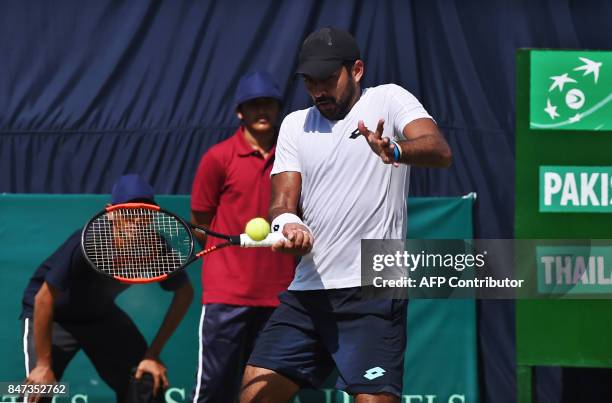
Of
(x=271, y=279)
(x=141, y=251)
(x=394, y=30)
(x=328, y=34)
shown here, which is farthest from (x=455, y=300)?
(x=328, y=34)

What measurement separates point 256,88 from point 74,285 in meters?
1.33

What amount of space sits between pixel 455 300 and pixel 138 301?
5.58 ft

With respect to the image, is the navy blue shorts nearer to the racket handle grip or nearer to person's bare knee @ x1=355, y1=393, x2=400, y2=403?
person's bare knee @ x1=355, y1=393, x2=400, y2=403

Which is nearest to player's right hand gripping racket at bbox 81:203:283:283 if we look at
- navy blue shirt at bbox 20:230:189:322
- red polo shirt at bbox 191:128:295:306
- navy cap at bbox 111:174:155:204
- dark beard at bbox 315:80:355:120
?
navy blue shirt at bbox 20:230:189:322

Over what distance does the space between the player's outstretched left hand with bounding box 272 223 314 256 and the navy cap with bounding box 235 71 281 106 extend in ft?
6.28

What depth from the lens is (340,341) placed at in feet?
14.0

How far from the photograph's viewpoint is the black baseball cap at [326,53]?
427 centimetres

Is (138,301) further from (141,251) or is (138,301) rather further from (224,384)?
(141,251)

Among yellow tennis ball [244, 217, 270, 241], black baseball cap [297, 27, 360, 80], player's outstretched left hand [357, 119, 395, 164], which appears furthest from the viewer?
black baseball cap [297, 27, 360, 80]

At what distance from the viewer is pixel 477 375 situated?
645 centimetres

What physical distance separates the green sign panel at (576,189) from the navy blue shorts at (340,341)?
1.80 m

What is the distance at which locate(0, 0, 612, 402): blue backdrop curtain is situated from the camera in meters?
6.48

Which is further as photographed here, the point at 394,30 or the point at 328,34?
the point at 394,30

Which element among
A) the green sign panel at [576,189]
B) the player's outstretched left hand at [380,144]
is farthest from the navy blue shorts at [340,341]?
the green sign panel at [576,189]
